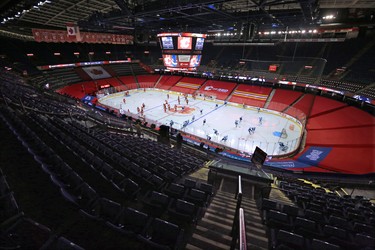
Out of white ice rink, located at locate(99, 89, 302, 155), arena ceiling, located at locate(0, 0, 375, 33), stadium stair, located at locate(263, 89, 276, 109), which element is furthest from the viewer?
stadium stair, located at locate(263, 89, 276, 109)

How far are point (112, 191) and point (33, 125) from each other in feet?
20.3

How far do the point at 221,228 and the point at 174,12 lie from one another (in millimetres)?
17154

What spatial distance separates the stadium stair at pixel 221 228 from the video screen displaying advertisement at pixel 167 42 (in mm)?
15917

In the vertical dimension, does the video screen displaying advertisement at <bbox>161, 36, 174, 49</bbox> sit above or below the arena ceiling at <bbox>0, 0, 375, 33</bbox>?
below

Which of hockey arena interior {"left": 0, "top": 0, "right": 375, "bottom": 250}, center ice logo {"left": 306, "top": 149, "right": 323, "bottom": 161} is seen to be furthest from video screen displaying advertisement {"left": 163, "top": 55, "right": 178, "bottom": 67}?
center ice logo {"left": 306, "top": 149, "right": 323, "bottom": 161}

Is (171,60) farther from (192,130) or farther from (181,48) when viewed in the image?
(192,130)

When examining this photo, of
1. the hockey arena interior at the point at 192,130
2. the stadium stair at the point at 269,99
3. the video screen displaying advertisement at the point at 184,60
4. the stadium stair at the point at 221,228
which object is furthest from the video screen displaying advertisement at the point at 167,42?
the stadium stair at the point at 269,99

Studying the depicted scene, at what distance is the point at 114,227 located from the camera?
12.9 feet

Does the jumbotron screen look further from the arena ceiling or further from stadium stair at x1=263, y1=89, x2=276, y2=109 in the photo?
stadium stair at x1=263, y1=89, x2=276, y2=109

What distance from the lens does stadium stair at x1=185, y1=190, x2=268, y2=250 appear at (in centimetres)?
432

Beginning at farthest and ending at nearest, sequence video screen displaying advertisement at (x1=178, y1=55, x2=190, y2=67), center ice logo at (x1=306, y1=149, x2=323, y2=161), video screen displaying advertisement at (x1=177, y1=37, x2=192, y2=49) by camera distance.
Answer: video screen displaying advertisement at (x1=178, y1=55, x2=190, y2=67)
video screen displaying advertisement at (x1=177, y1=37, x2=192, y2=49)
center ice logo at (x1=306, y1=149, x2=323, y2=161)

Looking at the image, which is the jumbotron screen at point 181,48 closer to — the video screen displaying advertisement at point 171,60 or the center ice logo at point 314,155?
the video screen displaying advertisement at point 171,60

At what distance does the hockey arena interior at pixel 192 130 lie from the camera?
14.4 ft

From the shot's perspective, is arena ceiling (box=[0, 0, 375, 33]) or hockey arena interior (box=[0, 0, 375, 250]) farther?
arena ceiling (box=[0, 0, 375, 33])
